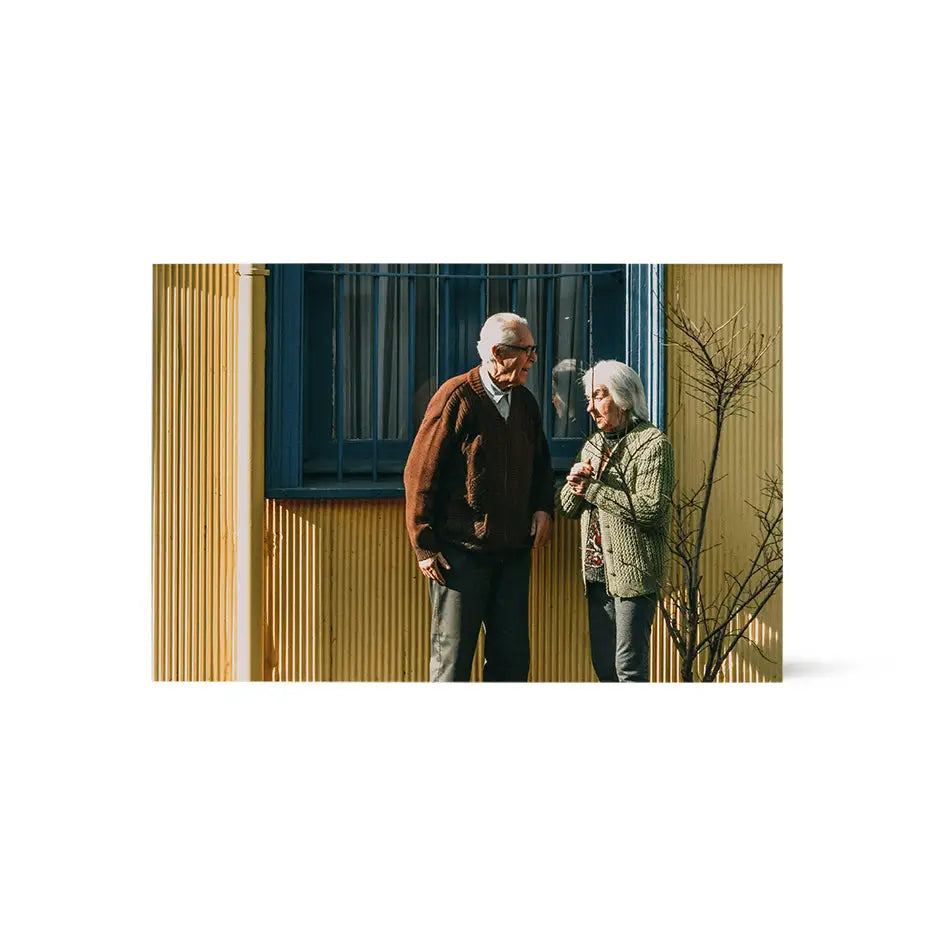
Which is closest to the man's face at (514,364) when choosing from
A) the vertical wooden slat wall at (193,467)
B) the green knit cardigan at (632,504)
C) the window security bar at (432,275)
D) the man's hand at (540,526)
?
the window security bar at (432,275)

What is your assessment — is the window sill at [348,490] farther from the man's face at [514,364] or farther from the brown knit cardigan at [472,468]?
the man's face at [514,364]

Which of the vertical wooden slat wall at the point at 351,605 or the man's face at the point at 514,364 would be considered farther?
the vertical wooden slat wall at the point at 351,605

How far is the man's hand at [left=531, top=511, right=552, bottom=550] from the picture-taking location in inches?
390

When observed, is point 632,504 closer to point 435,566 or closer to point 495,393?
point 495,393

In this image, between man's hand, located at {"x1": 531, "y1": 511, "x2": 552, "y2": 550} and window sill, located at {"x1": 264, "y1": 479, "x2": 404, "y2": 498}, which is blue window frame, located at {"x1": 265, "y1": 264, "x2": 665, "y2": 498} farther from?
man's hand, located at {"x1": 531, "y1": 511, "x2": 552, "y2": 550}

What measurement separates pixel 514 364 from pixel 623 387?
0.48 metres

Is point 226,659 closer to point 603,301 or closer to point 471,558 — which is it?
point 471,558

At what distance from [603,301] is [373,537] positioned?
143cm

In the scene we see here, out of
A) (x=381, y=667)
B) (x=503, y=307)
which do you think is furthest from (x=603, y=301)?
(x=381, y=667)

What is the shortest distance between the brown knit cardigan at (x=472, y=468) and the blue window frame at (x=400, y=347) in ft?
0.32

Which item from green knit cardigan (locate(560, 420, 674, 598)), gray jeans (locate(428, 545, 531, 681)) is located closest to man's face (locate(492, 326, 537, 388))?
green knit cardigan (locate(560, 420, 674, 598))

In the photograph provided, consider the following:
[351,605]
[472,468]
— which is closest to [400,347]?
[472,468]

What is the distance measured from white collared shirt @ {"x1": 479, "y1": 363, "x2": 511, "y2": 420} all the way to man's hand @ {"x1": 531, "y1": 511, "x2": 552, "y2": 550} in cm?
45

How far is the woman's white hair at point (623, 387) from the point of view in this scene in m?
9.90
